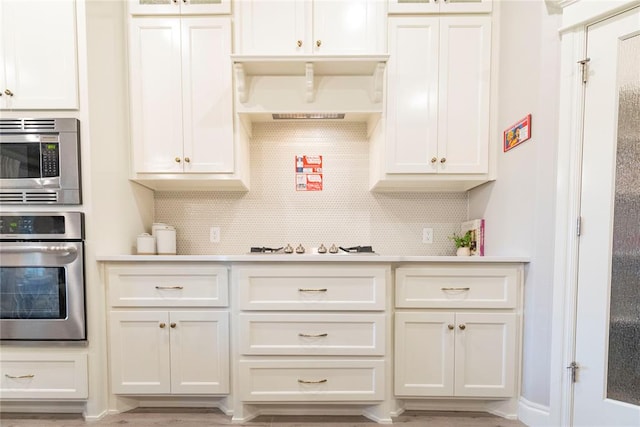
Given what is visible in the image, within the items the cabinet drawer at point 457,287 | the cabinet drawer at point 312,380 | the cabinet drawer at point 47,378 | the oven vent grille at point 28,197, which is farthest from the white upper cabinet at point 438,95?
the cabinet drawer at point 47,378

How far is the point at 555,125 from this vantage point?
141cm

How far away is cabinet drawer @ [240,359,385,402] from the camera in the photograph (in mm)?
1540

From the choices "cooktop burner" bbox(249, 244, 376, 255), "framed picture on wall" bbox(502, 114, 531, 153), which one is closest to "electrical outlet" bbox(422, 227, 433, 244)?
"cooktop burner" bbox(249, 244, 376, 255)

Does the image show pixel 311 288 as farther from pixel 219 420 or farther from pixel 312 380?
pixel 219 420

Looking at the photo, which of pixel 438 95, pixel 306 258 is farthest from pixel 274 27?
pixel 306 258

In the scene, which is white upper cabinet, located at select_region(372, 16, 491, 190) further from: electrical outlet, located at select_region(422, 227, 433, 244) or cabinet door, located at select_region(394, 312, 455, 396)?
cabinet door, located at select_region(394, 312, 455, 396)

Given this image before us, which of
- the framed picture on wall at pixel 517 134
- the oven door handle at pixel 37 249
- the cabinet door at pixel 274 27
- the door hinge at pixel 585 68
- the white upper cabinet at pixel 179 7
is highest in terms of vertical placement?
the white upper cabinet at pixel 179 7

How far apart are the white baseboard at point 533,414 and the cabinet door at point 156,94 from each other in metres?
2.39

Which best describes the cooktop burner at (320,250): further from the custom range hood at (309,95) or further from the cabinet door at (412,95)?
the custom range hood at (309,95)

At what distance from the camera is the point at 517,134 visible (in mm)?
1599

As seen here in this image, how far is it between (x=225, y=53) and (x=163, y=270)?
1.34 meters

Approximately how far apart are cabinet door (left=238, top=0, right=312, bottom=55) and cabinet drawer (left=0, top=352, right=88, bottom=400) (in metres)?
2.01

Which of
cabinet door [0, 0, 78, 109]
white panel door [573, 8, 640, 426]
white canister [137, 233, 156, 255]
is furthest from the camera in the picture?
white canister [137, 233, 156, 255]

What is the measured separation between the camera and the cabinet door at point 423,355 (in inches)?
62.2
